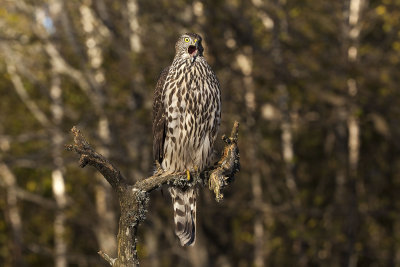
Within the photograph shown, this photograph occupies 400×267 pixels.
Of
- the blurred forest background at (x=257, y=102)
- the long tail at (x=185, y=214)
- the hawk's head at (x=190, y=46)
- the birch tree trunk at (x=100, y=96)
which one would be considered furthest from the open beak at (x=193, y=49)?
the birch tree trunk at (x=100, y=96)

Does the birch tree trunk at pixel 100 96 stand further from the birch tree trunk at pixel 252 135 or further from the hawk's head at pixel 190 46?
the hawk's head at pixel 190 46

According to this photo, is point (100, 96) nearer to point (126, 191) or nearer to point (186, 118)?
point (186, 118)

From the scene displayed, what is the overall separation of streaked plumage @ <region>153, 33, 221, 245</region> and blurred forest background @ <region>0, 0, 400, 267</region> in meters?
4.82

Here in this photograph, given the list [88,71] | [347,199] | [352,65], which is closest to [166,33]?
[88,71]

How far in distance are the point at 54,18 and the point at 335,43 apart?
6.09 metres

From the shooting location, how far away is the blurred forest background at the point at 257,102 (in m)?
11.6

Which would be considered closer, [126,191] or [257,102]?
[126,191]

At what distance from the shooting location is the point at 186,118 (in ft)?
20.4

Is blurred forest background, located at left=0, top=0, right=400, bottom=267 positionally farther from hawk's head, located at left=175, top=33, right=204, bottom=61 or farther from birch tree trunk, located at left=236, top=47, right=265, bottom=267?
hawk's head, located at left=175, top=33, right=204, bottom=61

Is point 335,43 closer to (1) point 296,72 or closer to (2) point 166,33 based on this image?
(1) point 296,72

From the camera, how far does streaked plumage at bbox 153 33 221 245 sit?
6.14 metres

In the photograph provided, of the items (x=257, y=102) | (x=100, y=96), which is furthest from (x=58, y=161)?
(x=257, y=102)

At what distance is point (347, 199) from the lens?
41.0 feet

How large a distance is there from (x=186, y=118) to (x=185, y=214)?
3.30 feet
